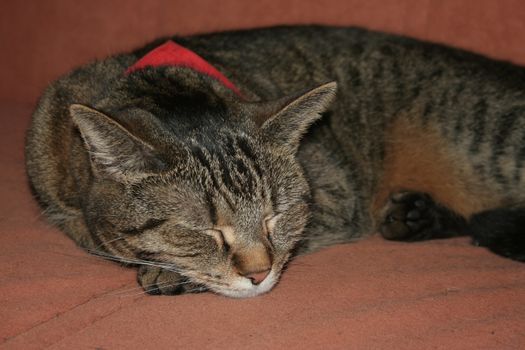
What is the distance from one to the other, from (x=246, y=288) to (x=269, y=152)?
0.35m

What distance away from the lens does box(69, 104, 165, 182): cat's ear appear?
133 centimetres

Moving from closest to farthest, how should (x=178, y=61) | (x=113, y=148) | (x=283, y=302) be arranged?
(x=113, y=148) < (x=283, y=302) < (x=178, y=61)

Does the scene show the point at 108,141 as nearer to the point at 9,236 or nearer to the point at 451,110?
the point at 9,236

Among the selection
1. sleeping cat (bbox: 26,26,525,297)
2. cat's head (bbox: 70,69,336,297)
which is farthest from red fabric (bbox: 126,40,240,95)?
cat's head (bbox: 70,69,336,297)

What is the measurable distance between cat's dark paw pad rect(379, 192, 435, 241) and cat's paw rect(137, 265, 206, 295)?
713 mm

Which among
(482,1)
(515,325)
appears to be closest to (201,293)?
(515,325)

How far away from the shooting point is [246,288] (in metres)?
1.47

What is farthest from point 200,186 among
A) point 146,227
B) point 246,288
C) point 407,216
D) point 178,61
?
point 407,216

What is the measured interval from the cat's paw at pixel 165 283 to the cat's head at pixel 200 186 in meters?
0.05

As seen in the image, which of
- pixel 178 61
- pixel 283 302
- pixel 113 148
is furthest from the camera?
pixel 178 61

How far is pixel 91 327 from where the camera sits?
1368mm

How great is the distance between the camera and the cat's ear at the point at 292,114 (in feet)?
5.10

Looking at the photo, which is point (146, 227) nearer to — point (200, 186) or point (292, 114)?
point (200, 186)

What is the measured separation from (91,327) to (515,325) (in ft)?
3.10
